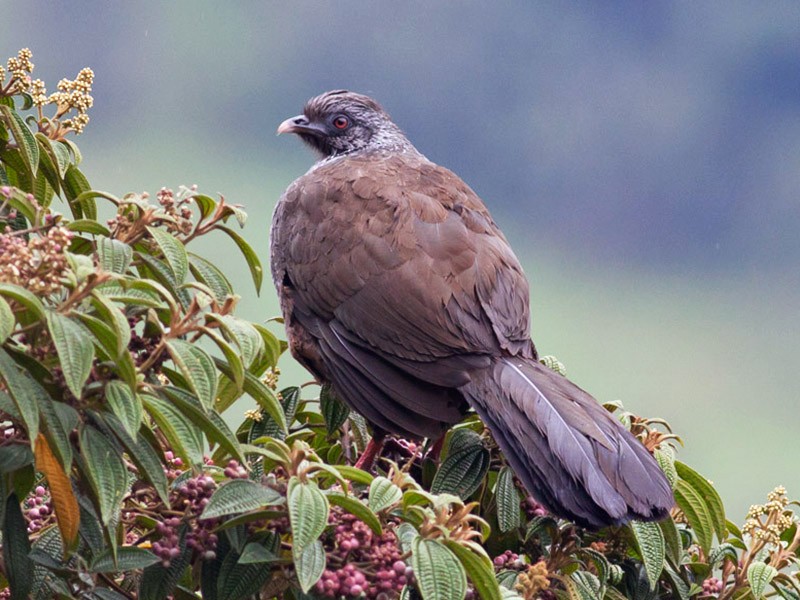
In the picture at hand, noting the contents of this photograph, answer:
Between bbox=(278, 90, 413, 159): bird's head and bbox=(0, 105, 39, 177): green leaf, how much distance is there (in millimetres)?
2431

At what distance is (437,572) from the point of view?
1.99 metres

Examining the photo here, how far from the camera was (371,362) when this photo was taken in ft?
12.1

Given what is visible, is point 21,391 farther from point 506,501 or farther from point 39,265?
A: point 506,501

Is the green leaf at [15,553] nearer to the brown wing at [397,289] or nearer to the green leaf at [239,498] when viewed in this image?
the green leaf at [239,498]

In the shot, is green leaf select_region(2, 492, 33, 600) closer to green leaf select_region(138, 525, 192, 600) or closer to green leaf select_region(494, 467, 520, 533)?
green leaf select_region(138, 525, 192, 600)

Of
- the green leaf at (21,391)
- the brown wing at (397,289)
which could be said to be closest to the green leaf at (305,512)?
the green leaf at (21,391)

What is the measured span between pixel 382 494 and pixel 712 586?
3.84 feet

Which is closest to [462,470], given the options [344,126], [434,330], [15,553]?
[434,330]

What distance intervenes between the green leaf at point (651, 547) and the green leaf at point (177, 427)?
1.17m

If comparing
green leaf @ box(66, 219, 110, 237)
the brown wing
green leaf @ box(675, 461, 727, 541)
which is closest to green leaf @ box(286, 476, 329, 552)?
green leaf @ box(66, 219, 110, 237)

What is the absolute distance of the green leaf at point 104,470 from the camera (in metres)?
1.90

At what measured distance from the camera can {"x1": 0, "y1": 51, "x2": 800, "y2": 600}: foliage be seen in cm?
188

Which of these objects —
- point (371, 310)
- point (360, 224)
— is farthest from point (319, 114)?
point (371, 310)

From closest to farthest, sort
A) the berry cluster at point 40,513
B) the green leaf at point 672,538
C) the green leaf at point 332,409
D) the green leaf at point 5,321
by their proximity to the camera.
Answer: the green leaf at point 5,321, the berry cluster at point 40,513, the green leaf at point 672,538, the green leaf at point 332,409
